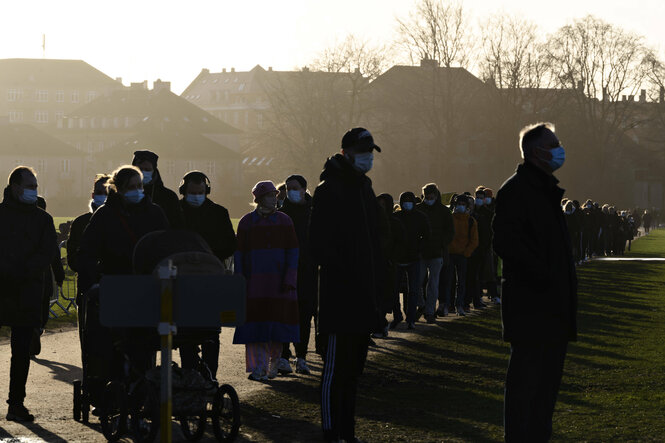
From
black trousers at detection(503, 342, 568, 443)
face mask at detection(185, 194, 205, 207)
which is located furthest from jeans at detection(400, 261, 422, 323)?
black trousers at detection(503, 342, 568, 443)

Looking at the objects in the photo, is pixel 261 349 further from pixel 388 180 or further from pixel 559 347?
pixel 388 180

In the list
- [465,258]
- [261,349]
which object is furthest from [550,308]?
[465,258]

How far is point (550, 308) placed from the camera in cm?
691

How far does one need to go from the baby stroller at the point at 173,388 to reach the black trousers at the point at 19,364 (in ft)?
3.70

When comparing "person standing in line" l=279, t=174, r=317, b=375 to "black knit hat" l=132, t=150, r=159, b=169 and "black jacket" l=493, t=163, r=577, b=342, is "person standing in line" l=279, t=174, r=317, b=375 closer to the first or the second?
"black knit hat" l=132, t=150, r=159, b=169

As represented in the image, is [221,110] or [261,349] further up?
[221,110]

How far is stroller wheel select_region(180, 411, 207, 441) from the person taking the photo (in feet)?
28.5

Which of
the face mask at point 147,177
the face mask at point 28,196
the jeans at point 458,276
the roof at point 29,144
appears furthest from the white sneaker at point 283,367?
the roof at point 29,144

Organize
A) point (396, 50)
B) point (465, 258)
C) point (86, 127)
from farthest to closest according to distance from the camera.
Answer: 1. point (86, 127)
2. point (396, 50)
3. point (465, 258)

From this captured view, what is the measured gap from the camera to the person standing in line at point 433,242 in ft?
58.6

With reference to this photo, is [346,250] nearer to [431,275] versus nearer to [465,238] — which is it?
[431,275]

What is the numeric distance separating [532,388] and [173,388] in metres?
2.58

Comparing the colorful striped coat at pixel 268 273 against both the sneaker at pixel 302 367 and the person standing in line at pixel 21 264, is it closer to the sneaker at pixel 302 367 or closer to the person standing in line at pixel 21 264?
the sneaker at pixel 302 367

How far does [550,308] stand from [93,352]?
3794 mm
